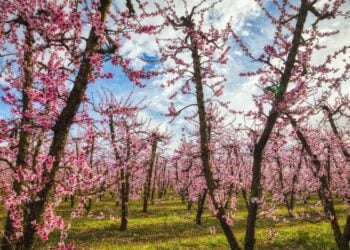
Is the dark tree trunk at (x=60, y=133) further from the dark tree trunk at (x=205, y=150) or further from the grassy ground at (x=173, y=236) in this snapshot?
the grassy ground at (x=173, y=236)

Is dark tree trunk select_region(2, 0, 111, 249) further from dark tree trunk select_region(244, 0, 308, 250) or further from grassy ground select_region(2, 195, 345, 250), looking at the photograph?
grassy ground select_region(2, 195, 345, 250)

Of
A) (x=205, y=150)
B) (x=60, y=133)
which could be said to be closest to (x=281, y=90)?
(x=205, y=150)

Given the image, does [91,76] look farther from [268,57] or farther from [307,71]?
[307,71]

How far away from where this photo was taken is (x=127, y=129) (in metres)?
20.0

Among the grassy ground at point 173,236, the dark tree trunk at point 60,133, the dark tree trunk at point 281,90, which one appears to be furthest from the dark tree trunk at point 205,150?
the dark tree trunk at point 60,133

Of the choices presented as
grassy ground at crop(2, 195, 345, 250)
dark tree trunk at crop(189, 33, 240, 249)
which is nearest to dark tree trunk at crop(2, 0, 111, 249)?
dark tree trunk at crop(189, 33, 240, 249)

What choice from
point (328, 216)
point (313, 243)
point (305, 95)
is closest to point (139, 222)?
point (313, 243)

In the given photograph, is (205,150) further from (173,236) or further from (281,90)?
(173,236)

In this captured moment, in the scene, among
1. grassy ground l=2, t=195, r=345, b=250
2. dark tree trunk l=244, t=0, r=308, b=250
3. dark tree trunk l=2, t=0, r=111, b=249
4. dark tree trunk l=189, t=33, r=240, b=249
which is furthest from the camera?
grassy ground l=2, t=195, r=345, b=250

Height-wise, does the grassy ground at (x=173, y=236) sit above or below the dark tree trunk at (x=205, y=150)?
below

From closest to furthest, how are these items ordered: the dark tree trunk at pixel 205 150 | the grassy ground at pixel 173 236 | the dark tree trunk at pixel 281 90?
the dark tree trunk at pixel 281 90
the dark tree trunk at pixel 205 150
the grassy ground at pixel 173 236

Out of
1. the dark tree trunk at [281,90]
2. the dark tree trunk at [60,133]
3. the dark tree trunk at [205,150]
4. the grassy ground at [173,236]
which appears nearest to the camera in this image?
the dark tree trunk at [60,133]

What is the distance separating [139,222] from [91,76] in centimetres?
1873

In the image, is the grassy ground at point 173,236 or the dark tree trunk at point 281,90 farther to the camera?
the grassy ground at point 173,236
